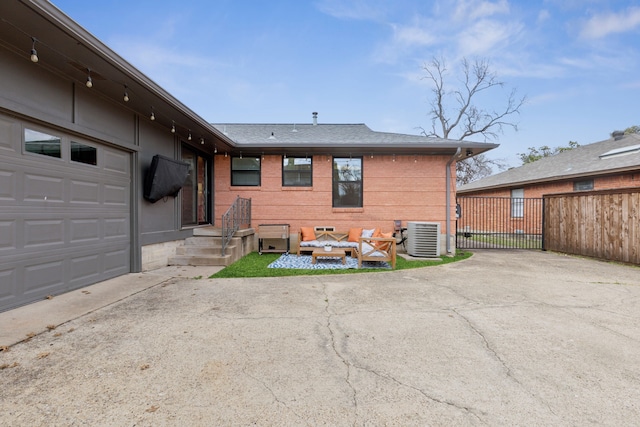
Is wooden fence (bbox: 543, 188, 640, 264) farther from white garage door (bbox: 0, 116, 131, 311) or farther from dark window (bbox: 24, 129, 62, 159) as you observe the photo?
dark window (bbox: 24, 129, 62, 159)

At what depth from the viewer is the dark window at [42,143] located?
3.88 metres

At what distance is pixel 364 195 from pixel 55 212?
7.22m

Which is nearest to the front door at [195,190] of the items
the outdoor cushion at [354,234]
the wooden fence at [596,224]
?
the outdoor cushion at [354,234]

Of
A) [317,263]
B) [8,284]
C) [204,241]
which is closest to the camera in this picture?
[8,284]

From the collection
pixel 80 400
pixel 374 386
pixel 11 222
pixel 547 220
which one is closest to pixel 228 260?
pixel 11 222

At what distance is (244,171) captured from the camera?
9180 millimetres

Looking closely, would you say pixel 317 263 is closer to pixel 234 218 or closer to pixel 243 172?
pixel 234 218

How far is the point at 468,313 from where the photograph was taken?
3666mm

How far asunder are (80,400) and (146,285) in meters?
3.40

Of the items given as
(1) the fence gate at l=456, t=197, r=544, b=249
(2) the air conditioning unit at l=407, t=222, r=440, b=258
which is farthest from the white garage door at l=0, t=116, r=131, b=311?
(1) the fence gate at l=456, t=197, r=544, b=249

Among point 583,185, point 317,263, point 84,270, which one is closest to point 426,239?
point 317,263

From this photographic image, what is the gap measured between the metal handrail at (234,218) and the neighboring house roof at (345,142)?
1747mm

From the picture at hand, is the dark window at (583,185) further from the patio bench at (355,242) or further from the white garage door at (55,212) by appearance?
the white garage door at (55,212)

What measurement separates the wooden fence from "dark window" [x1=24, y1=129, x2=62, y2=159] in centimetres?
1220
